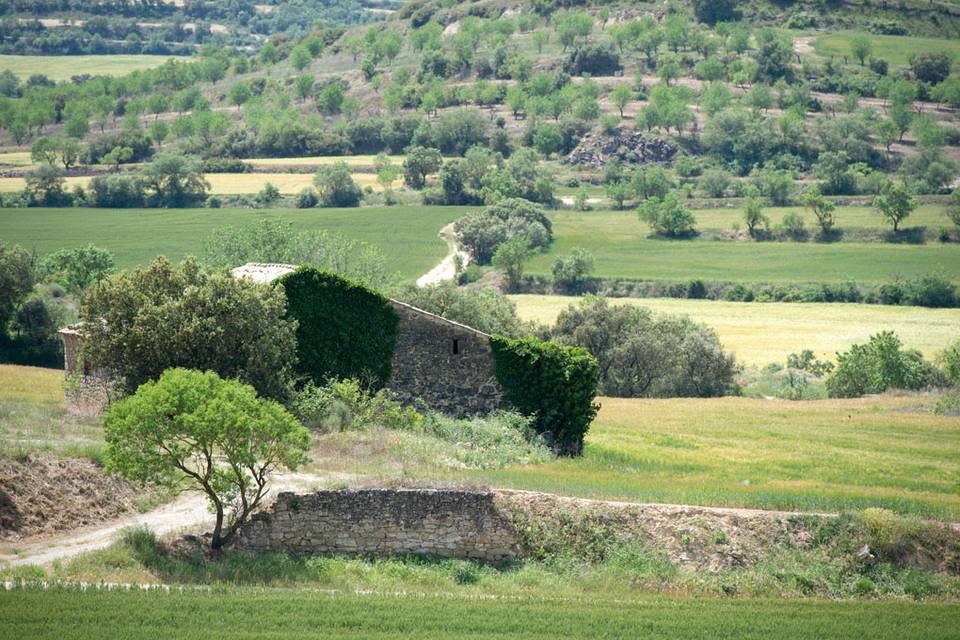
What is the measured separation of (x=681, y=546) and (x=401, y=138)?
533 ft

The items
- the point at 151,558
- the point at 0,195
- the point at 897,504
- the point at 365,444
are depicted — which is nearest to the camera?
the point at 151,558

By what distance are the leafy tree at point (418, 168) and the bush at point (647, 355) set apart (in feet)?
286

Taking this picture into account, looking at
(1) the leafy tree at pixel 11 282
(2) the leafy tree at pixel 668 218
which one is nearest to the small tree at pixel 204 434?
(1) the leafy tree at pixel 11 282

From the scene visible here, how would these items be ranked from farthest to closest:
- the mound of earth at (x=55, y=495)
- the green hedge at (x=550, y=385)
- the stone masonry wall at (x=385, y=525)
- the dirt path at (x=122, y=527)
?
the green hedge at (x=550, y=385)
the stone masonry wall at (x=385, y=525)
the mound of earth at (x=55, y=495)
the dirt path at (x=122, y=527)

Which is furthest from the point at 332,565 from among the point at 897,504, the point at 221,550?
the point at 897,504

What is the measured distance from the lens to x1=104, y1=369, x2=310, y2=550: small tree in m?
28.8

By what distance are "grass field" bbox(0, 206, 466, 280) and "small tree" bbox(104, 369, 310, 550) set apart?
259 feet

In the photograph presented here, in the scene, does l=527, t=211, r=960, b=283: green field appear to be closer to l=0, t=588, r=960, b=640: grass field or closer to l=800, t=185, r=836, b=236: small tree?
l=800, t=185, r=836, b=236: small tree

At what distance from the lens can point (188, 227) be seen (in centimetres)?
12525

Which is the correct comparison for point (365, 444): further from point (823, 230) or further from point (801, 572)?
point (823, 230)

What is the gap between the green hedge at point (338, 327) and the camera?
43688mm

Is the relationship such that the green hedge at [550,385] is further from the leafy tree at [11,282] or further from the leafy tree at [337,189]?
the leafy tree at [337,189]

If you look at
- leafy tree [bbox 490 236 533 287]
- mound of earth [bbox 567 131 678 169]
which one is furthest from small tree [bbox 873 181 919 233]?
mound of earth [bbox 567 131 678 169]

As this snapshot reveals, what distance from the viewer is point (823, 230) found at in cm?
13612
